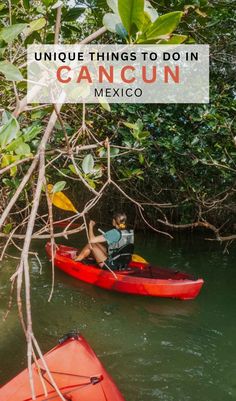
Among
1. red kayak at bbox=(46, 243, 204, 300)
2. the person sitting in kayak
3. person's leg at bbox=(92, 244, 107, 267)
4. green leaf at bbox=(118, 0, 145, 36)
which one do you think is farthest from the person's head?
green leaf at bbox=(118, 0, 145, 36)

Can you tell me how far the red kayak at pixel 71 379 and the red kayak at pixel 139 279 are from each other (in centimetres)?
182

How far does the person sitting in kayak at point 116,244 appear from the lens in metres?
5.50

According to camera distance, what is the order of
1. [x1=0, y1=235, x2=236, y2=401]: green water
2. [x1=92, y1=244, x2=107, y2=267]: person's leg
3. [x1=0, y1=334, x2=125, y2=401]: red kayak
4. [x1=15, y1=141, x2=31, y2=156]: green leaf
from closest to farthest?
1. [x1=15, y1=141, x2=31, y2=156]: green leaf
2. [x1=0, y1=334, x2=125, y2=401]: red kayak
3. [x1=0, y1=235, x2=236, y2=401]: green water
4. [x1=92, y1=244, x2=107, y2=267]: person's leg

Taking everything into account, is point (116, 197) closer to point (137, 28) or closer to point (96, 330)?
point (96, 330)

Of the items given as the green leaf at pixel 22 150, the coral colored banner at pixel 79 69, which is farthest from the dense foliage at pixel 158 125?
the coral colored banner at pixel 79 69

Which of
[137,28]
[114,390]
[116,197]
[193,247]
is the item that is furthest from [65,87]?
[116,197]

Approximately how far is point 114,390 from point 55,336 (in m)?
1.65

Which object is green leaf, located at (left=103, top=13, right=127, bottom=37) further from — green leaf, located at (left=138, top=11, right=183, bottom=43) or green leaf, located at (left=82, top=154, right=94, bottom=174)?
green leaf, located at (left=82, top=154, right=94, bottom=174)

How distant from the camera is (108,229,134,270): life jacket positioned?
554 cm

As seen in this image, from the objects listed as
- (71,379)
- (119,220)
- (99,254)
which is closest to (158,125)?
(119,220)

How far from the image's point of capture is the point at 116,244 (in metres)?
5.57

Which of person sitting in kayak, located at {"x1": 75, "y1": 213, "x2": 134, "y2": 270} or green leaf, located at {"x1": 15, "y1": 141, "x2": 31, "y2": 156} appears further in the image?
person sitting in kayak, located at {"x1": 75, "y1": 213, "x2": 134, "y2": 270}

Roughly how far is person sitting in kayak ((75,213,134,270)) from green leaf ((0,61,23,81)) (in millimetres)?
4374

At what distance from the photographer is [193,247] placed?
8680 millimetres
